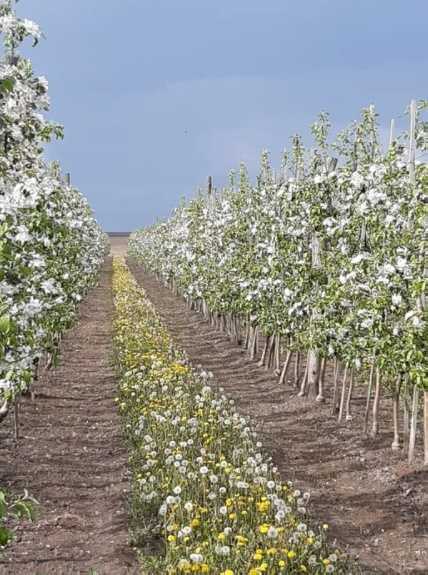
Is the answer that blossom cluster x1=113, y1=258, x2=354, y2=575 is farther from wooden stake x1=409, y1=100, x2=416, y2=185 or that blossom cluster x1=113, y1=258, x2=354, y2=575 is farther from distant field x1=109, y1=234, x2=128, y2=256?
distant field x1=109, y1=234, x2=128, y2=256

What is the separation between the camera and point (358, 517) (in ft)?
23.1

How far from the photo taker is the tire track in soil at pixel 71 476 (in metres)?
5.77

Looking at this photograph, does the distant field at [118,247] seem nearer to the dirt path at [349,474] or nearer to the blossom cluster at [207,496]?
the dirt path at [349,474]

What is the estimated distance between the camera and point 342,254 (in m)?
8.99

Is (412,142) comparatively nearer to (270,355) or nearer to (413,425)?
(413,425)

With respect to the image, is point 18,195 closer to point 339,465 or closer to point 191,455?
point 191,455

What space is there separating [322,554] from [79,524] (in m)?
2.43

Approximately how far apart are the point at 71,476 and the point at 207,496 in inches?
98.5

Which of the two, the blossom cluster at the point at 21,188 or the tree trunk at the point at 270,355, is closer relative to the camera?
the blossom cluster at the point at 21,188

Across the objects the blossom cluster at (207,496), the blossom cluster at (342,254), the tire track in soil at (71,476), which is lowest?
the tire track in soil at (71,476)

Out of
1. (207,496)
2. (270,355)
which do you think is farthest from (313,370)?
(207,496)

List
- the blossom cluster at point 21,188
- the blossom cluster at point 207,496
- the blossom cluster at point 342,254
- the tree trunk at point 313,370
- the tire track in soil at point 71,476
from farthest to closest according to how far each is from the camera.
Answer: the tree trunk at point 313,370, the blossom cluster at point 342,254, the tire track in soil at point 71,476, the blossom cluster at point 21,188, the blossom cluster at point 207,496

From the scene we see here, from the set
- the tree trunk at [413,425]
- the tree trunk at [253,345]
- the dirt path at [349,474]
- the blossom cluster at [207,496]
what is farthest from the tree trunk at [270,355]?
the tree trunk at [413,425]

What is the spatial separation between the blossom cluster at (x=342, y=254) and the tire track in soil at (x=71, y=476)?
10.2 ft
